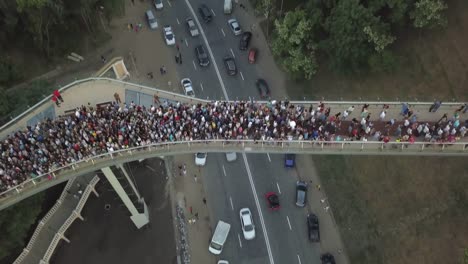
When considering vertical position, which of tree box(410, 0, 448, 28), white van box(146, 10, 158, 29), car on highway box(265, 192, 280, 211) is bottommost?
car on highway box(265, 192, 280, 211)

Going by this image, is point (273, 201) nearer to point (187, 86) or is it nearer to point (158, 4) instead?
point (187, 86)

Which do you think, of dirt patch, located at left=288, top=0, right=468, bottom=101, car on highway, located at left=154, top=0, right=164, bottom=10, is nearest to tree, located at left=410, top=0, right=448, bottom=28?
dirt patch, located at left=288, top=0, right=468, bottom=101

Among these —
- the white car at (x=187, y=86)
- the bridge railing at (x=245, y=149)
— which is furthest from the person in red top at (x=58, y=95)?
the white car at (x=187, y=86)

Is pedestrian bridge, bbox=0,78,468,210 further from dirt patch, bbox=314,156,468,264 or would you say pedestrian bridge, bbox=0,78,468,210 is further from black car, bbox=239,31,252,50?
black car, bbox=239,31,252,50

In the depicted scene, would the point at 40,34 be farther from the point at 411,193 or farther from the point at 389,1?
the point at 411,193

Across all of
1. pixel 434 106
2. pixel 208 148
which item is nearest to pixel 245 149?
pixel 208 148

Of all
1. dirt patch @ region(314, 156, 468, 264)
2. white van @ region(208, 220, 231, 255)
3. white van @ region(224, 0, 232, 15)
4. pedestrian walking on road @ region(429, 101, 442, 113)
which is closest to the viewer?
pedestrian walking on road @ region(429, 101, 442, 113)

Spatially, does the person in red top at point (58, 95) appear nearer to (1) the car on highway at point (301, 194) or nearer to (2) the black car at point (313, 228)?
(1) the car on highway at point (301, 194)
